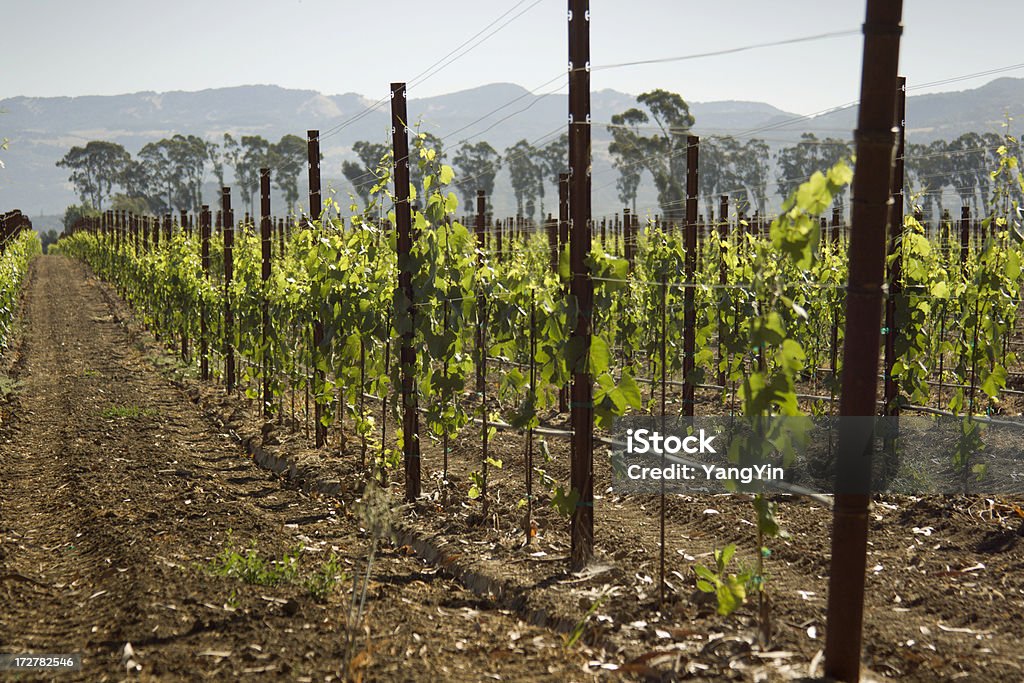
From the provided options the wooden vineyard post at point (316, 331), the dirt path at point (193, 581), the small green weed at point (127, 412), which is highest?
the wooden vineyard post at point (316, 331)

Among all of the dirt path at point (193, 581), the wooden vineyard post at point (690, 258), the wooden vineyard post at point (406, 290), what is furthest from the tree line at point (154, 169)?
the wooden vineyard post at point (406, 290)

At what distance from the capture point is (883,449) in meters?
7.05

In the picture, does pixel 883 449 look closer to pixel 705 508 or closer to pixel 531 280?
pixel 705 508

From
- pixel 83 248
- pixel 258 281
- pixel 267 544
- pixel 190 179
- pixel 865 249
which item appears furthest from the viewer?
pixel 190 179

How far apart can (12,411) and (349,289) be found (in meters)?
5.19

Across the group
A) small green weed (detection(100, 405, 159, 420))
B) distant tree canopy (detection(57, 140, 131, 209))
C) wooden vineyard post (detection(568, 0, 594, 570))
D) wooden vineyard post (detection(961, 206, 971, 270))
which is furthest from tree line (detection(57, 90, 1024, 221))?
wooden vineyard post (detection(568, 0, 594, 570))

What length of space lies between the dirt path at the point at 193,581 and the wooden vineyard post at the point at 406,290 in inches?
22.5

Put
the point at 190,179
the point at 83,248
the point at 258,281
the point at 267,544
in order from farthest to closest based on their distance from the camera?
the point at 190,179 → the point at 83,248 → the point at 258,281 → the point at 267,544

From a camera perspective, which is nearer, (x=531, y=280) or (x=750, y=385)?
(x=750, y=385)

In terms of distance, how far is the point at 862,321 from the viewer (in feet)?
10.2

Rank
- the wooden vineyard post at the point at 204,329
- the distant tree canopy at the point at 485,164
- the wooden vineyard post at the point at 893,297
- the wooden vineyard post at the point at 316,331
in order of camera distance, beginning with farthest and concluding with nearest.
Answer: the distant tree canopy at the point at 485,164 < the wooden vineyard post at the point at 204,329 < the wooden vineyard post at the point at 316,331 < the wooden vineyard post at the point at 893,297

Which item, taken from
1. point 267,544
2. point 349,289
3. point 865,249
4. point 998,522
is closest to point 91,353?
point 349,289

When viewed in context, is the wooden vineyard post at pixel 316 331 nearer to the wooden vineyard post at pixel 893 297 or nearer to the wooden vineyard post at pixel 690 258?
the wooden vineyard post at pixel 690 258

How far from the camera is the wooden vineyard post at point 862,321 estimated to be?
9.96 feet
